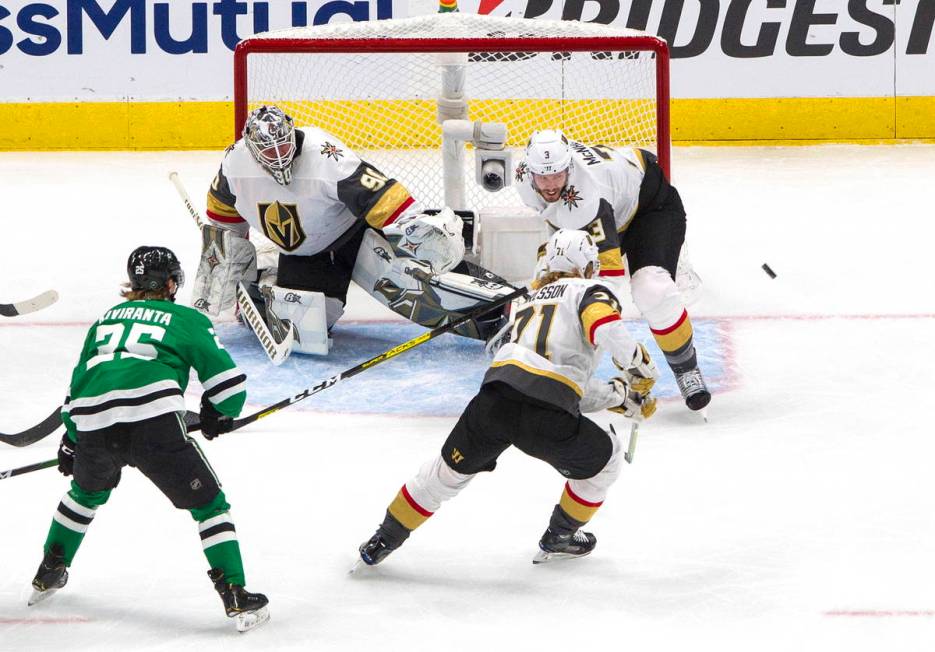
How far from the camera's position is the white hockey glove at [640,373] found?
3.35 metres

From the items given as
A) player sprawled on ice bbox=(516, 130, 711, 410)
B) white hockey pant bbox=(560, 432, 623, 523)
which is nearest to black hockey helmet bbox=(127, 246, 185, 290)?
white hockey pant bbox=(560, 432, 623, 523)

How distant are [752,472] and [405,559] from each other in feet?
3.34

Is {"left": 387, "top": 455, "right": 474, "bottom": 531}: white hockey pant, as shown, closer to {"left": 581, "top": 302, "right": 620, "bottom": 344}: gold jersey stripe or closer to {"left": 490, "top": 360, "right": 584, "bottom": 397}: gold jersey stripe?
{"left": 490, "top": 360, "right": 584, "bottom": 397}: gold jersey stripe

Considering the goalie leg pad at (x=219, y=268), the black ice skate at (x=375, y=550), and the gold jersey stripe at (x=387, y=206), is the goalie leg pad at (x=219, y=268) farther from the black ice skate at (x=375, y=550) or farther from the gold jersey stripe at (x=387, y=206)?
the black ice skate at (x=375, y=550)

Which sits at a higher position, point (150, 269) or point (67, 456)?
point (150, 269)

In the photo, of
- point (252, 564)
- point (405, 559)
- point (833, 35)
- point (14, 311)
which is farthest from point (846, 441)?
point (833, 35)

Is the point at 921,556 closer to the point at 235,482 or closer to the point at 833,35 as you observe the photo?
the point at 235,482

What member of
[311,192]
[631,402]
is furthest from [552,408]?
[311,192]

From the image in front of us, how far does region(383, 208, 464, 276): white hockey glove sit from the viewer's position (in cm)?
477

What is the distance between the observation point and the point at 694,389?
4.34 metres

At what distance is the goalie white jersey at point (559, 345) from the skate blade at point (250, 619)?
26.1 inches

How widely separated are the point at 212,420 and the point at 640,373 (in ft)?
3.08

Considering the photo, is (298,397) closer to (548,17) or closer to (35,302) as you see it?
(35,302)

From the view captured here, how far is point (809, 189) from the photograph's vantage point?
7324 millimetres
